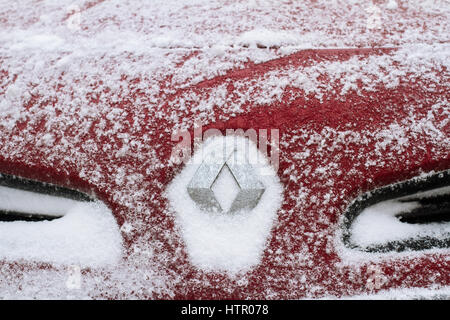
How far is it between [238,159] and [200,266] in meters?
0.31

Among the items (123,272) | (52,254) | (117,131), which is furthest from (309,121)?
(52,254)

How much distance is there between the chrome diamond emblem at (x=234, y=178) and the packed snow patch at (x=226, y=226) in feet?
0.05

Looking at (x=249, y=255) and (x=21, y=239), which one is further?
(x=21, y=239)

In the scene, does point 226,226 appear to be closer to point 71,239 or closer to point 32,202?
point 71,239

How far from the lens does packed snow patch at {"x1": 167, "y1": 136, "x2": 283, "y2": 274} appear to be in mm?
984

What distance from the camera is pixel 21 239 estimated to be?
113 cm

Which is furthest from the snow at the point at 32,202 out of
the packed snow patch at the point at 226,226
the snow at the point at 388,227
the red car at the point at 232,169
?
the snow at the point at 388,227

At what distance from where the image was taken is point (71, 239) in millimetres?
1084

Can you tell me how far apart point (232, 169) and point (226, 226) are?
6.3 inches

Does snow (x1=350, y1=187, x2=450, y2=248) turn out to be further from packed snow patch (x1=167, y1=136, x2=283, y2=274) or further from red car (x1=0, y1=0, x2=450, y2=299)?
packed snow patch (x1=167, y1=136, x2=283, y2=274)

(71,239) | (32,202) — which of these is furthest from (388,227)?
(32,202)

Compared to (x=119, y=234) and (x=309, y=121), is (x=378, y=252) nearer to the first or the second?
(x=309, y=121)

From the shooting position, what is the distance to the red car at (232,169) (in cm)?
98

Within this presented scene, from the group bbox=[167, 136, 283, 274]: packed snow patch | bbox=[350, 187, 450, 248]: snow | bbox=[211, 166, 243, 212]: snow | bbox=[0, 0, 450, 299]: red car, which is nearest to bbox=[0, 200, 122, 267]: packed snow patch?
bbox=[0, 0, 450, 299]: red car
